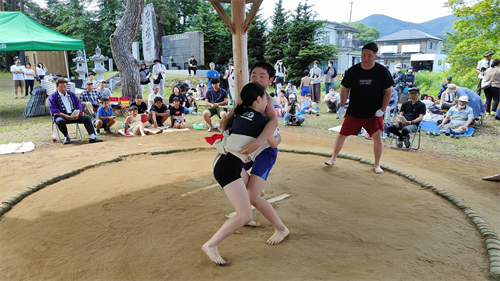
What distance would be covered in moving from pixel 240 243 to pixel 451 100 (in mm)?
6754

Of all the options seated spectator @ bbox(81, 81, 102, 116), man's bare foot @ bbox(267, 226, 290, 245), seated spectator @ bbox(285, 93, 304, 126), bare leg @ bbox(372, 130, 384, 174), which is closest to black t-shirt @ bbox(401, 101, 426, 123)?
bare leg @ bbox(372, 130, 384, 174)

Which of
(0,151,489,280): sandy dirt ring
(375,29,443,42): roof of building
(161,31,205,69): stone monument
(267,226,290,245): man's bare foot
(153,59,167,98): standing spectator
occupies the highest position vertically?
(375,29,443,42): roof of building

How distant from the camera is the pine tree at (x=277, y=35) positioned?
15.0 metres

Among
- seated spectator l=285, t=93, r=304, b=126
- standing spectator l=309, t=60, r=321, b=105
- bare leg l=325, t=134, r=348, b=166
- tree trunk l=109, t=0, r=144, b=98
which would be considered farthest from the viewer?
standing spectator l=309, t=60, r=321, b=105

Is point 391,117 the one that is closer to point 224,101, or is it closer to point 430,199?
point 224,101

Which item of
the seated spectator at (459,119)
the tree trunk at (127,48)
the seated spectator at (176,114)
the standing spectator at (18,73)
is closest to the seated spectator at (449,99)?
the seated spectator at (459,119)

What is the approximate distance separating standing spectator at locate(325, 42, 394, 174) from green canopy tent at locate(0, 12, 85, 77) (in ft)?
22.7

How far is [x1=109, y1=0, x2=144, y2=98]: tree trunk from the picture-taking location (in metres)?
8.27

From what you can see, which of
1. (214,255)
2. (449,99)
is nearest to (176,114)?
(214,255)

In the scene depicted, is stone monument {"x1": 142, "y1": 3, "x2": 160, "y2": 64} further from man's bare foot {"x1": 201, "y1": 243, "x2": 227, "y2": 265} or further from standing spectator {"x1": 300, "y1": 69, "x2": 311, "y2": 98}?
man's bare foot {"x1": 201, "y1": 243, "x2": 227, "y2": 265}

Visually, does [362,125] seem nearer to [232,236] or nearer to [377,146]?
[377,146]

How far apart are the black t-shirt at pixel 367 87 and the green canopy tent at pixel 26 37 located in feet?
22.7

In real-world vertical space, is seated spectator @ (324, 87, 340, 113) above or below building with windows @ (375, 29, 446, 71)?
below

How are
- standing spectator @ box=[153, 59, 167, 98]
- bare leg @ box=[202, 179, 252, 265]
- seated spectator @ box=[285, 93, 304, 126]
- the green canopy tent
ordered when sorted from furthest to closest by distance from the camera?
1. standing spectator @ box=[153, 59, 167, 98]
2. seated spectator @ box=[285, 93, 304, 126]
3. the green canopy tent
4. bare leg @ box=[202, 179, 252, 265]
